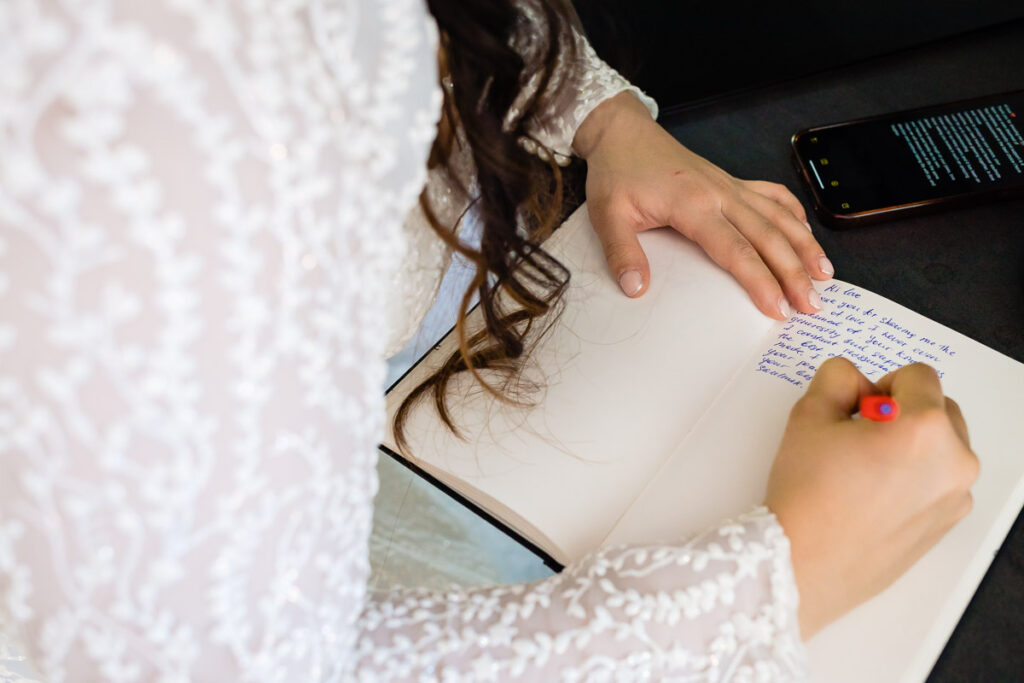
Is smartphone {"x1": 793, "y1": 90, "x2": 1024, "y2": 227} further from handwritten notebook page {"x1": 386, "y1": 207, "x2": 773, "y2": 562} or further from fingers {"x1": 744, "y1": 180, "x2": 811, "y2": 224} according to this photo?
handwritten notebook page {"x1": 386, "y1": 207, "x2": 773, "y2": 562}

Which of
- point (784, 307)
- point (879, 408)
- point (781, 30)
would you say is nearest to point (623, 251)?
point (784, 307)

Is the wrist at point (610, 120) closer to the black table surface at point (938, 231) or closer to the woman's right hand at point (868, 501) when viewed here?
the black table surface at point (938, 231)

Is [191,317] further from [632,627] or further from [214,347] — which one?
[632,627]

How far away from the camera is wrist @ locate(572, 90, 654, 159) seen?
71 centimetres

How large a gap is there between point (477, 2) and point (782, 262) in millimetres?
323

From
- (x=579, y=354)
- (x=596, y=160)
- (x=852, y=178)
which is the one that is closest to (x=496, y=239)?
(x=579, y=354)

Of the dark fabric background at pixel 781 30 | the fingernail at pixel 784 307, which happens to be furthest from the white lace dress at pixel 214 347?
the dark fabric background at pixel 781 30

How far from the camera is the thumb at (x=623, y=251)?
616 millimetres

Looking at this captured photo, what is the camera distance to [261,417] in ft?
1.01

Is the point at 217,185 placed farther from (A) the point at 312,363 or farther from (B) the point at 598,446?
(B) the point at 598,446

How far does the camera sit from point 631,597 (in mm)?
411

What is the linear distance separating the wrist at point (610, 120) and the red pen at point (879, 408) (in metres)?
0.36

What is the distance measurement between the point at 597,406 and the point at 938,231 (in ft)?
1.20

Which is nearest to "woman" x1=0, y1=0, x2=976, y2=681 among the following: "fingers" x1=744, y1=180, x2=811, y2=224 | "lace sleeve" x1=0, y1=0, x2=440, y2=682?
"lace sleeve" x1=0, y1=0, x2=440, y2=682
